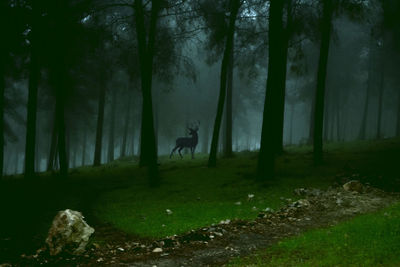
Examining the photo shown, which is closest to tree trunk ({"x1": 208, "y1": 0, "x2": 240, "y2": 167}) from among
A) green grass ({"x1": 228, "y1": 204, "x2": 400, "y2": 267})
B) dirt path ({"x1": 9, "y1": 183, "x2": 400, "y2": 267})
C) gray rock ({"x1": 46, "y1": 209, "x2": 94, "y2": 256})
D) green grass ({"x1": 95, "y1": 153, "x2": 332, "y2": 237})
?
green grass ({"x1": 95, "y1": 153, "x2": 332, "y2": 237})

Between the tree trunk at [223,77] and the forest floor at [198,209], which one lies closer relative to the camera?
the forest floor at [198,209]

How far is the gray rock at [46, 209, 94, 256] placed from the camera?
774 centimetres

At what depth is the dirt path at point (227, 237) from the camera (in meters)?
7.19

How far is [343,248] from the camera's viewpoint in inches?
264

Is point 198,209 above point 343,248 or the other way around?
the other way around

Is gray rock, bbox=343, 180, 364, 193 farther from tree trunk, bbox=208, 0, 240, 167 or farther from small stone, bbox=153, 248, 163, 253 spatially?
tree trunk, bbox=208, 0, 240, 167

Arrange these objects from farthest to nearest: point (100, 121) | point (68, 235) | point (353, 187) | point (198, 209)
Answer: point (100, 121) → point (353, 187) → point (198, 209) → point (68, 235)

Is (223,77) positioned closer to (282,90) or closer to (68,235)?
(282,90)

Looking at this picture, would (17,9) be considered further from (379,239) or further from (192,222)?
(379,239)

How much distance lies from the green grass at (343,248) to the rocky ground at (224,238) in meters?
0.71

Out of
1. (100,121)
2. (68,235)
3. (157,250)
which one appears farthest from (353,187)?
(100,121)

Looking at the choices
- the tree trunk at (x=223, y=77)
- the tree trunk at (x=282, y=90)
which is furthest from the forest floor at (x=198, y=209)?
the tree trunk at (x=282, y=90)

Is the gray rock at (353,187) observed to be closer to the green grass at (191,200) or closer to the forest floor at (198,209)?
the forest floor at (198,209)

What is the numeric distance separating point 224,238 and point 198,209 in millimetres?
3220
